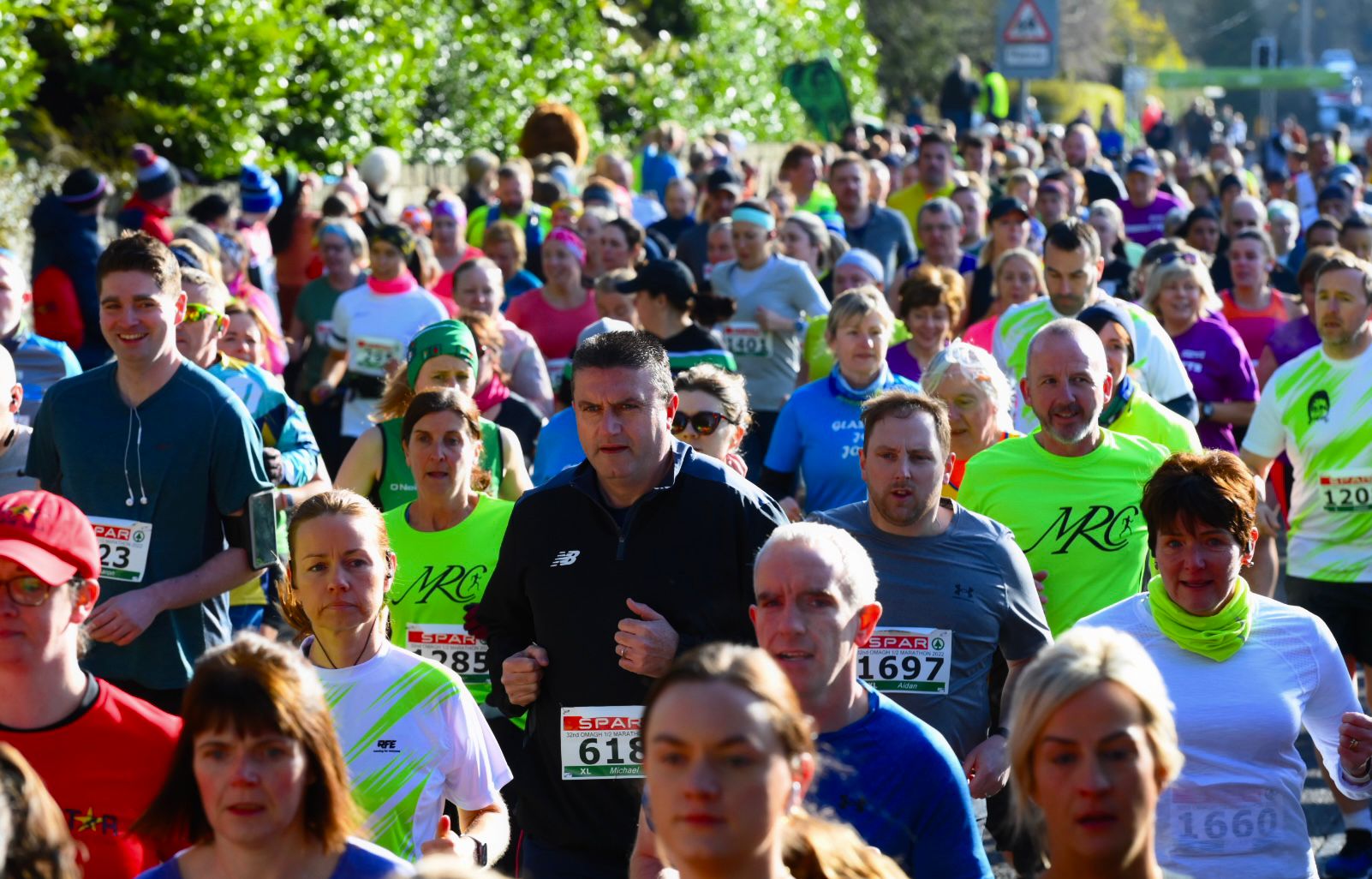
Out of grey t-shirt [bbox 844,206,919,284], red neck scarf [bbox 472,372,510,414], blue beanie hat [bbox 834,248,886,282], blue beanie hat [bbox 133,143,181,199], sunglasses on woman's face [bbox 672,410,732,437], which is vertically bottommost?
sunglasses on woman's face [bbox 672,410,732,437]

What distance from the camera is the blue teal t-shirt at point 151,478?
17.9ft

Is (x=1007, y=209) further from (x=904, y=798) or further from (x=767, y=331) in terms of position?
(x=904, y=798)

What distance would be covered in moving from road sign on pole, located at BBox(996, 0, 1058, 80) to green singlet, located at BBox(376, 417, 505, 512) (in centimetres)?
1598

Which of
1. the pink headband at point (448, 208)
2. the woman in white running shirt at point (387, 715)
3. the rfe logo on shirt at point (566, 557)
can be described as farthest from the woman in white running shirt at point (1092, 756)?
the pink headband at point (448, 208)

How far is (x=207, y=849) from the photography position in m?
3.46

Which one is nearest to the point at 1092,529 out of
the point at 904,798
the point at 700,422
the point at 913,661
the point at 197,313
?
the point at 913,661

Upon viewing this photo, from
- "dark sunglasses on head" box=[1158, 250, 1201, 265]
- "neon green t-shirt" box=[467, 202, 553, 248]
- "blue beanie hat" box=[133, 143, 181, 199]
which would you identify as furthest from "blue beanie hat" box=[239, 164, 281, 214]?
"dark sunglasses on head" box=[1158, 250, 1201, 265]

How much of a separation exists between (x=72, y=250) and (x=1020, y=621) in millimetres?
6469

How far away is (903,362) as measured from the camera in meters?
9.02

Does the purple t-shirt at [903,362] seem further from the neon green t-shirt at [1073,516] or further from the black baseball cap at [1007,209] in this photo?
the black baseball cap at [1007,209]

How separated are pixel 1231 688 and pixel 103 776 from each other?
2501 mm

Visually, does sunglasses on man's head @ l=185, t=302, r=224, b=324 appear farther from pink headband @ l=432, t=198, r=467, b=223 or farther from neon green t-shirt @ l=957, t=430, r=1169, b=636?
pink headband @ l=432, t=198, r=467, b=223

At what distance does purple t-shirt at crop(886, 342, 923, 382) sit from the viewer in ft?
29.4

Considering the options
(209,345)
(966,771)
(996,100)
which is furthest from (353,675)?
(996,100)
